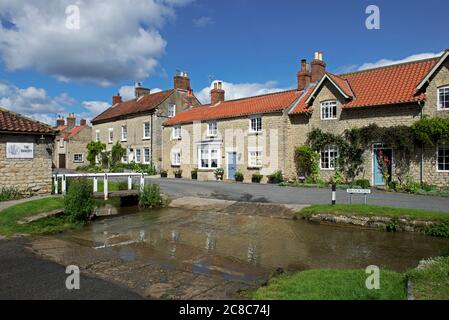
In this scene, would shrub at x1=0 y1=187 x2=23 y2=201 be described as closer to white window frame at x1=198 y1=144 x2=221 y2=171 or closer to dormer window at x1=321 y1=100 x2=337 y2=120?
white window frame at x1=198 y1=144 x2=221 y2=171

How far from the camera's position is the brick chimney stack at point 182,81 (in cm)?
Answer: 4156

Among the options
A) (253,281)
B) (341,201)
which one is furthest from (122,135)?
(253,281)

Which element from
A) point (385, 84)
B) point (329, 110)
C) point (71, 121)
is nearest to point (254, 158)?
point (329, 110)

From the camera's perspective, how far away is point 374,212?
12.6 metres

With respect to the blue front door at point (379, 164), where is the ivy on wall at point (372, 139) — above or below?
above

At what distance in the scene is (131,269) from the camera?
24.7ft

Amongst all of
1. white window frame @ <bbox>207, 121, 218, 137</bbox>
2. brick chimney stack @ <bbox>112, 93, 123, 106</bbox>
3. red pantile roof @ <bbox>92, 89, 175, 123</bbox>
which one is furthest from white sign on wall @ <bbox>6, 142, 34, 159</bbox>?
brick chimney stack @ <bbox>112, 93, 123, 106</bbox>

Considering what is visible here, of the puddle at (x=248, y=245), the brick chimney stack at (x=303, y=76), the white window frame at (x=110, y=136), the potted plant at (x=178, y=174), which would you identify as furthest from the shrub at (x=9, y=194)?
the white window frame at (x=110, y=136)

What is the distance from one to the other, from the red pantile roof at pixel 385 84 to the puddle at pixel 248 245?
494 inches

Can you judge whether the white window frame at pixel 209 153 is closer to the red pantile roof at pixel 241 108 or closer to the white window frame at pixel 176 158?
the red pantile roof at pixel 241 108

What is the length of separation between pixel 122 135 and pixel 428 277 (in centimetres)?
4101

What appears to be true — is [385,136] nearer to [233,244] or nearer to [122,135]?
[233,244]

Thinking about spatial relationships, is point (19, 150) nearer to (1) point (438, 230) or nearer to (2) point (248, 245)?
(2) point (248, 245)

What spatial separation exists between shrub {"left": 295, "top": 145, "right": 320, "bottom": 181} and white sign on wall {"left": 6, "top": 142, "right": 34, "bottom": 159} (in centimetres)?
1695
